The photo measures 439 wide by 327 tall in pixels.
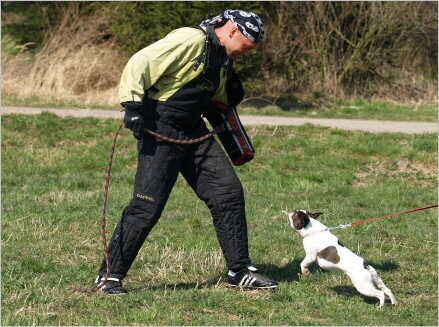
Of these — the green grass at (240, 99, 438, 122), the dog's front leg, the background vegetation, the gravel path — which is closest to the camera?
the dog's front leg

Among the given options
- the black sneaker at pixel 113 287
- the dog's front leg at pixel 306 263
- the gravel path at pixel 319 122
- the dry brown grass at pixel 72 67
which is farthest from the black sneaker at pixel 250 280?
the dry brown grass at pixel 72 67

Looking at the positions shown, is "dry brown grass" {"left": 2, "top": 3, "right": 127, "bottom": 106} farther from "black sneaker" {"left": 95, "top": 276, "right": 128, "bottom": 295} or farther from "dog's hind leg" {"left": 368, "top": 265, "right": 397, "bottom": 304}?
"dog's hind leg" {"left": 368, "top": 265, "right": 397, "bottom": 304}

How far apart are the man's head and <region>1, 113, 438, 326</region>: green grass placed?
183cm

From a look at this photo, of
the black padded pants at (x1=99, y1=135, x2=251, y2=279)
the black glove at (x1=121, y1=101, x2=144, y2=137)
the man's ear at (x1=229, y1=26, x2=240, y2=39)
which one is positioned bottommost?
the black padded pants at (x1=99, y1=135, x2=251, y2=279)

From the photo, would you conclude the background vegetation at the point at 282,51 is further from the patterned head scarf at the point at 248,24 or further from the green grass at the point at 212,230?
the patterned head scarf at the point at 248,24

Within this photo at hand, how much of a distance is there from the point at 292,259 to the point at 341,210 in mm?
2458

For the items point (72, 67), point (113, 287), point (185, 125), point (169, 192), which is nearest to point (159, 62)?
point (185, 125)

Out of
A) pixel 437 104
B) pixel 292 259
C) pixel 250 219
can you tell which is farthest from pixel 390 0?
pixel 292 259

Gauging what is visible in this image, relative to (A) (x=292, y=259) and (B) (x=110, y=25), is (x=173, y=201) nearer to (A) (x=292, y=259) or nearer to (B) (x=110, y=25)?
(A) (x=292, y=259)

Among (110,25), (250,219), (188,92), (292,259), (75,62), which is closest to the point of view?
(188,92)

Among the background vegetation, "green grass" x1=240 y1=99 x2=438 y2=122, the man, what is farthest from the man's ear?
the background vegetation

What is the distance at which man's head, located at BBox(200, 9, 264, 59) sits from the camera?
604 centimetres

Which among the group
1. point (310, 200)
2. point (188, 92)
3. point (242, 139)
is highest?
point (188, 92)

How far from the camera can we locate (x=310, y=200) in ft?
34.2
